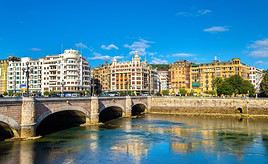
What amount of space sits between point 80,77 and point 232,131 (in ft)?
322

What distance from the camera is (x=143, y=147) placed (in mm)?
60312

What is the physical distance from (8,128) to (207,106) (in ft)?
278

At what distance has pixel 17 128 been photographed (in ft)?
208

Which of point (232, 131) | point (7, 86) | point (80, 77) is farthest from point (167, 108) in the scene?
point (7, 86)

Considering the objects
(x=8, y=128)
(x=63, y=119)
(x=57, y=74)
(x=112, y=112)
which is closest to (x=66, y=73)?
(x=57, y=74)

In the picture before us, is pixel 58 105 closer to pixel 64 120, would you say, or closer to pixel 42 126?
pixel 42 126

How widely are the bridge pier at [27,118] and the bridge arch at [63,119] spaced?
33.8ft

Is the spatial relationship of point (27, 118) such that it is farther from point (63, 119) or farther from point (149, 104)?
point (149, 104)

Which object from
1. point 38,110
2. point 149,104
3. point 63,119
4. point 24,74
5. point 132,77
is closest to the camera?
point 38,110

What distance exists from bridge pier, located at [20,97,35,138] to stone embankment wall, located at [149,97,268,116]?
263ft

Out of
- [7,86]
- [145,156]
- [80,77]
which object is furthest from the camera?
[7,86]

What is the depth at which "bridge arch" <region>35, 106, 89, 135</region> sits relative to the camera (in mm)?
82925

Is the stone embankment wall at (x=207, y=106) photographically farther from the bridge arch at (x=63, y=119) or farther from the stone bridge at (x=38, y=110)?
the bridge arch at (x=63, y=119)

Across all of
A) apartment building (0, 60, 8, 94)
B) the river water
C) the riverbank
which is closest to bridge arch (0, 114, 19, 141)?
the river water
